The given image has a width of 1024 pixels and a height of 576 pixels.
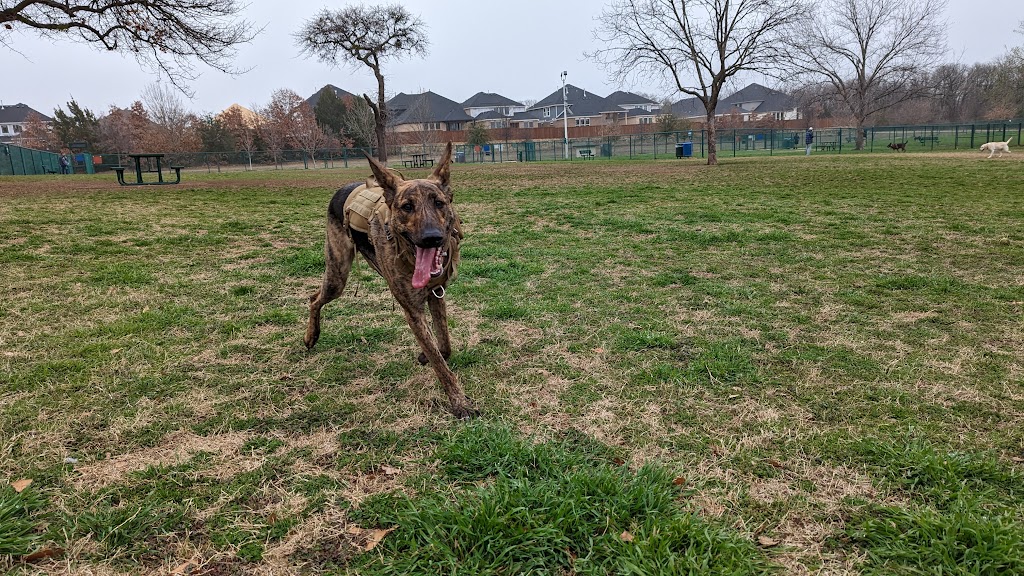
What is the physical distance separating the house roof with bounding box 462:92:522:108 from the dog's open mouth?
85506 mm

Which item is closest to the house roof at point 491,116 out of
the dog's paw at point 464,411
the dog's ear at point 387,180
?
the dog's ear at point 387,180

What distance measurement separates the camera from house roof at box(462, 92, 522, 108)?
83750 millimetres

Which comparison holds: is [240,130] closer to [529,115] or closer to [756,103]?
[529,115]

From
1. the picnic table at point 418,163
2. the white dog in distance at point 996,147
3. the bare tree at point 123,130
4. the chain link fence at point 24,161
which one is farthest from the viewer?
the bare tree at point 123,130

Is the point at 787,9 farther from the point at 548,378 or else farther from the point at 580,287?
the point at 548,378

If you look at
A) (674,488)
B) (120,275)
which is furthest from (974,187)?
(120,275)

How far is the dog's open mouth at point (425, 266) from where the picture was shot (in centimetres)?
278

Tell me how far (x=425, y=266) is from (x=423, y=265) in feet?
0.04

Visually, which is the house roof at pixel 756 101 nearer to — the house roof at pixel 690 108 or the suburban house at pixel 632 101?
the house roof at pixel 690 108

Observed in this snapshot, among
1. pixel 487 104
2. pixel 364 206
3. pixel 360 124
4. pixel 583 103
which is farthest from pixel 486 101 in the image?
pixel 364 206

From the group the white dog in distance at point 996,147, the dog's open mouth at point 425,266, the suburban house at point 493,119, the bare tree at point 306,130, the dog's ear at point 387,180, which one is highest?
the suburban house at point 493,119

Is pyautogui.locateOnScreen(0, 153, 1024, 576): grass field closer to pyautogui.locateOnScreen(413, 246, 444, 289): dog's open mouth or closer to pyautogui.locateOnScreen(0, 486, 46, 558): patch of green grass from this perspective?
pyautogui.locateOnScreen(0, 486, 46, 558): patch of green grass

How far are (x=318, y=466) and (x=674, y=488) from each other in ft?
4.98

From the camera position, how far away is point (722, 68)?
24.2m
